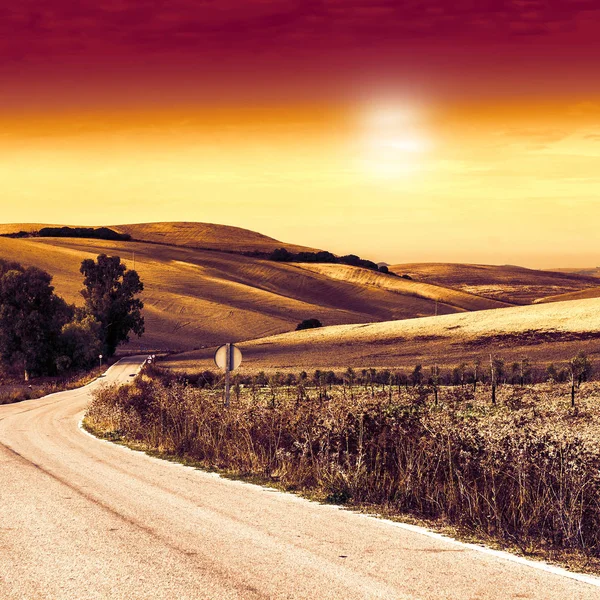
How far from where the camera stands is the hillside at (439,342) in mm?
67625

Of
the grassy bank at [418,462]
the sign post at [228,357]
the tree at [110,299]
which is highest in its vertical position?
the sign post at [228,357]

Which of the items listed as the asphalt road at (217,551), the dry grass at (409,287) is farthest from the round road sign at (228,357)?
the dry grass at (409,287)

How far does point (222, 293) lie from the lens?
477 ft

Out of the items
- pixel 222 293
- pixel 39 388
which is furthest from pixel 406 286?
pixel 39 388

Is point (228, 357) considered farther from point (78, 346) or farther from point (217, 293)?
point (217, 293)

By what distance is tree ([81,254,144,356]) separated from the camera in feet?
293

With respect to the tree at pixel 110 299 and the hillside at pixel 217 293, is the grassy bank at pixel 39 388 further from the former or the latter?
the hillside at pixel 217 293

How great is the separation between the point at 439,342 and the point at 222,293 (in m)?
73.3

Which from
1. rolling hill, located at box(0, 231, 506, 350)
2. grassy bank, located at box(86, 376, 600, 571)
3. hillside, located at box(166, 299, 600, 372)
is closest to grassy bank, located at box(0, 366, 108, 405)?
hillside, located at box(166, 299, 600, 372)

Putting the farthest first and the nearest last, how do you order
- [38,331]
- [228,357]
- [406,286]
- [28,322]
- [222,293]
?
[406,286] < [222,293] < [38,331] < [28,322] < [228,357]

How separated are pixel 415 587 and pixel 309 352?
7287cm

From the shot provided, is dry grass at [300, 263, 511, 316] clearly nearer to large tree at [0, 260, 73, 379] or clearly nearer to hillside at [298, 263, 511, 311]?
hillside at [298, 263, 511, 311]

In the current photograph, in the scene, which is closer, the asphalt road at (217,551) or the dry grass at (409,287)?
the asphalt road at (217,551)

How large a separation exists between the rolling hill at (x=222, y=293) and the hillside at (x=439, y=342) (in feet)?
85.5
